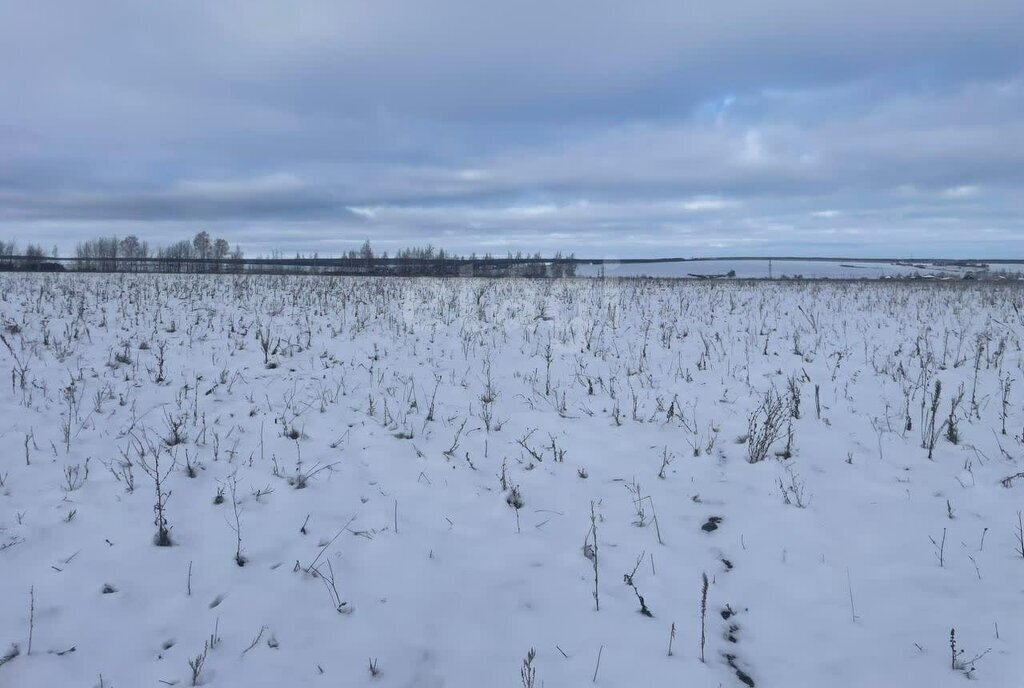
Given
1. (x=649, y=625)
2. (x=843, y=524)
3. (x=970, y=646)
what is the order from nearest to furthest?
(x=970, y=646), (x=649, y=625), (x=843, y=524)

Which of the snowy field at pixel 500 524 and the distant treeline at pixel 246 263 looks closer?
the snowy field at pixel 500 524

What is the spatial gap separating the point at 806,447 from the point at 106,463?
256 inches

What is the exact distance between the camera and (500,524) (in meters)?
4.08

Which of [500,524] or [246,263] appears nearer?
[500,524]

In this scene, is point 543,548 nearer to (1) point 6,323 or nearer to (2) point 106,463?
(2) point 106,463

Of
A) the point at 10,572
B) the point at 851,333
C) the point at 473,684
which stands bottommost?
the point at 473,684

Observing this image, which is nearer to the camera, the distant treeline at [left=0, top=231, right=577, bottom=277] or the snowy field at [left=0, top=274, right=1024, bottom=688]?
the snowy field at [left=0, top=274, right=1024, bottom=688]

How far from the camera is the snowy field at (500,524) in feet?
9.17

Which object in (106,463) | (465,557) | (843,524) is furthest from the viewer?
(106,463)

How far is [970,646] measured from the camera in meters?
2.75

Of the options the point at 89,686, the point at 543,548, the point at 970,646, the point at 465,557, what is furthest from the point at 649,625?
the point at 89,686

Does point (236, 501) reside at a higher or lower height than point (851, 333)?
lower

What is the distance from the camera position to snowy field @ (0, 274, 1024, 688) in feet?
9.17

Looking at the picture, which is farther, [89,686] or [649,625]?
[649,625]
